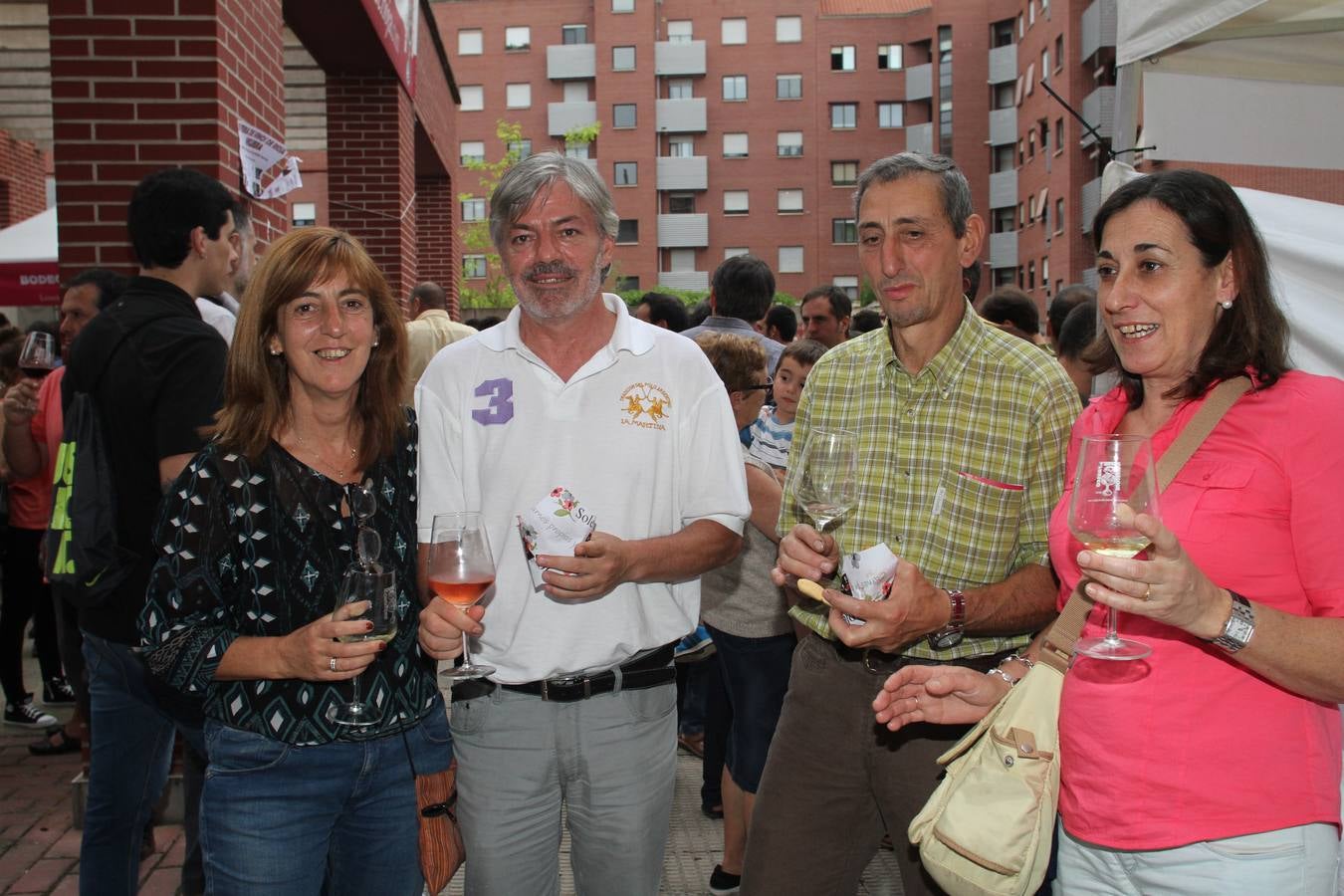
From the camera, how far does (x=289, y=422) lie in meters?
2.69

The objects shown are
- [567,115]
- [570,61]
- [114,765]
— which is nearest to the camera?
[114,765]

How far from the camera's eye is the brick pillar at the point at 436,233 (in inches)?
563

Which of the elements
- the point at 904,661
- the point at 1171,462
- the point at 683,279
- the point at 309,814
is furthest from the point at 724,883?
the point at 683,279

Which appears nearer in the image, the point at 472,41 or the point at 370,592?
the point at 370,592

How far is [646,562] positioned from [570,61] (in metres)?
58.7

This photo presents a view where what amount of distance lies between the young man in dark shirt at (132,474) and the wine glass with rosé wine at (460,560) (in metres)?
1.26

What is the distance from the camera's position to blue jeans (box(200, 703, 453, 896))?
2.47m

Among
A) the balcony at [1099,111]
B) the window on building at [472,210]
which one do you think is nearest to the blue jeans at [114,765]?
the balcony at [1099,111]

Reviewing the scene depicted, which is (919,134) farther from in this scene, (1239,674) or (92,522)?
(1239,674)

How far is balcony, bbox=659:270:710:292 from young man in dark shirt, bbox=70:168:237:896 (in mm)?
53318

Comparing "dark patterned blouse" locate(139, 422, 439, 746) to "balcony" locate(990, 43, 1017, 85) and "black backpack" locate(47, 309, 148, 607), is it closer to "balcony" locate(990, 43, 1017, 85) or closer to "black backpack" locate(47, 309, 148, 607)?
Result: "black backpack" locate(47, 309, 148, 607)

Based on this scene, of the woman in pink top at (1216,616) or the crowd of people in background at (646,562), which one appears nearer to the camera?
the woman in pink top at (1216,616)

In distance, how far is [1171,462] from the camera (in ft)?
7.21

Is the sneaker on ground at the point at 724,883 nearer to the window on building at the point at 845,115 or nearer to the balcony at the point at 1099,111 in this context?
the balcony at the point at 1099,111
